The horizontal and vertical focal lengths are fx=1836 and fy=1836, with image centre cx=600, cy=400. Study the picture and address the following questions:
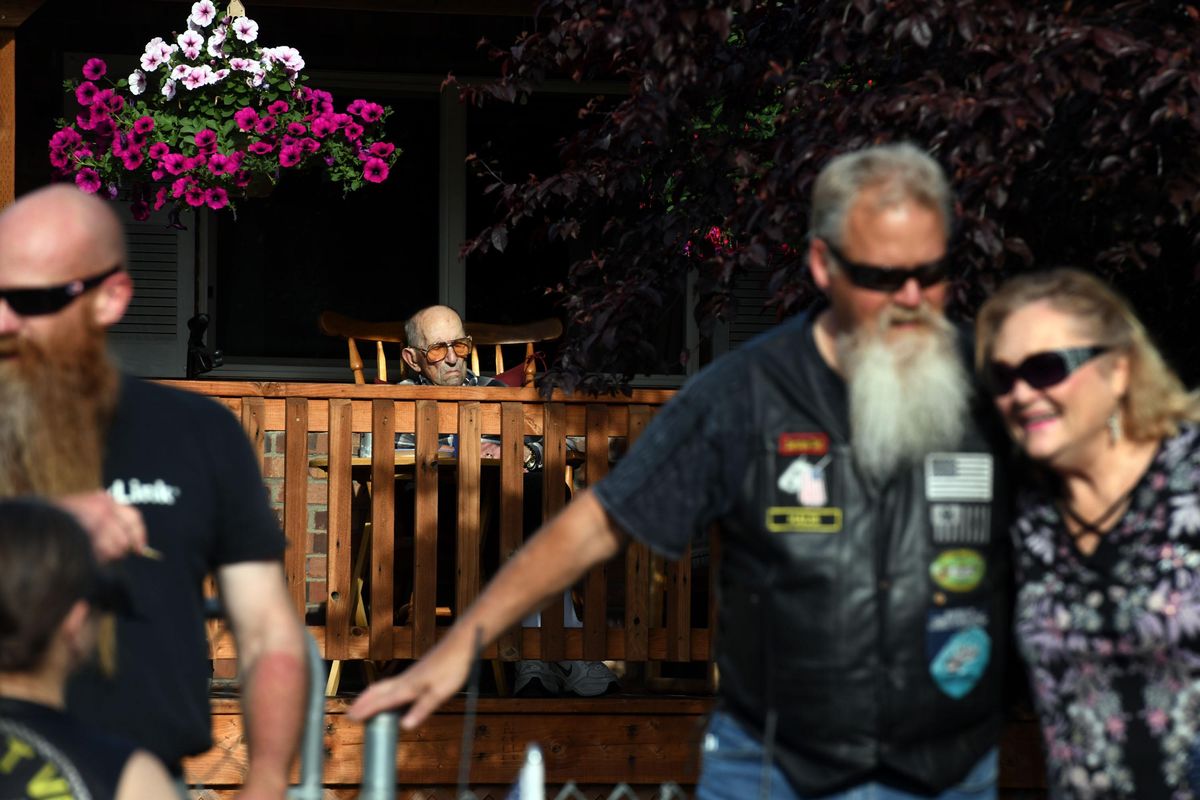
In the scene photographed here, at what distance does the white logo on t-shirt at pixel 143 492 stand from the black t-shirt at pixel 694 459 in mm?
652

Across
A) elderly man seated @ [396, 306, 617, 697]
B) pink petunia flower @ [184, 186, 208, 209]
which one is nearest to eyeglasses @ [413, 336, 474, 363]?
elderly man seated @ [396, 306, 617, 697]

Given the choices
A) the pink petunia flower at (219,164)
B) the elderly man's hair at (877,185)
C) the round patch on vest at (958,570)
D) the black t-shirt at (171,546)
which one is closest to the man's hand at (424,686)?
the black t-shirt at (171,546)

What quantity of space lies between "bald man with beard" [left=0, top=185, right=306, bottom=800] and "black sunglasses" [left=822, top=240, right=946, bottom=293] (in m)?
0.97

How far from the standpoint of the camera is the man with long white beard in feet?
8.71

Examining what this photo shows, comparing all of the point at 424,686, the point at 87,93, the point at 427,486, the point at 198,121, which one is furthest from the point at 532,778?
the point at 87,93

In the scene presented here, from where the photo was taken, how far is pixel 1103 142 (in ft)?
14.0

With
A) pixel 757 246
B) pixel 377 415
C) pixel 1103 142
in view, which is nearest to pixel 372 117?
pixel 377 415

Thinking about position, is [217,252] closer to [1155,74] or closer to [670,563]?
[670,563]

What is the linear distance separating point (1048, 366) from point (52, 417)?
1.45 metres

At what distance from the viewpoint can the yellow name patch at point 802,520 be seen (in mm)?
2686

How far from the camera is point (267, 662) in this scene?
2785mm

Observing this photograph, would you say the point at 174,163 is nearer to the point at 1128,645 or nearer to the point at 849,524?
the point at 849,524

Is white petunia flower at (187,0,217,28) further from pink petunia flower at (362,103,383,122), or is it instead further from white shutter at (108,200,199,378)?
white shutter at (108,200,199,378)

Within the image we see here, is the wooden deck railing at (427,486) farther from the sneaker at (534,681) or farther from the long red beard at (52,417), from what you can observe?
the long red beard at (52,417)
